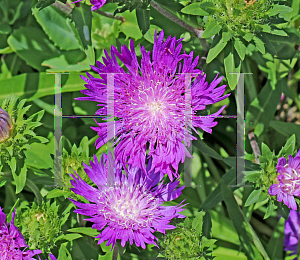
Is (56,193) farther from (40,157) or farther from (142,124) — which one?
(142,124)

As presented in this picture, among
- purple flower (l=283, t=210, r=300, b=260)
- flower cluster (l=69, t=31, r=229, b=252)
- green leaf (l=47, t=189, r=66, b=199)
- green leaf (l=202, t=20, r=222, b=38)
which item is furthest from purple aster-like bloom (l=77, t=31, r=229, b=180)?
purple flower (l=283, t=210, r=300, b=260)

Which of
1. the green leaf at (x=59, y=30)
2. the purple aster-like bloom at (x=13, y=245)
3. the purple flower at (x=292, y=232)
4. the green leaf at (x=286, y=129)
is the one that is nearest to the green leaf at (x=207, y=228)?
the purple flower at (x=292, y=232)

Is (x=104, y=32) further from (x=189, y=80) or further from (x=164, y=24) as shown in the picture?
(x=189, y=80)

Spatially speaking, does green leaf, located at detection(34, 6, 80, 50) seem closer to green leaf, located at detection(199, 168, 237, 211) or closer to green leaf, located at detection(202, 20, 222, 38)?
green leaf, located at detection(202, 20, 222, 38)

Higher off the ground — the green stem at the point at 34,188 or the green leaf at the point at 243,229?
the green stem at the point at 34,188

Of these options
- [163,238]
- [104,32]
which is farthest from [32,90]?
[163,238]

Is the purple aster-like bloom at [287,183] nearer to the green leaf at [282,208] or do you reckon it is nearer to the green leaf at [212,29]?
the green leaf at [282,208]
